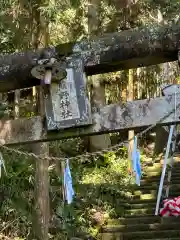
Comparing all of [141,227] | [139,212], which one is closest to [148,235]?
[141,227]

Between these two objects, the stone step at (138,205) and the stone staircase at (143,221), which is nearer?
the stone staircase at (143,221)

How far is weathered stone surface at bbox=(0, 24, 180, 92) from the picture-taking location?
420cm

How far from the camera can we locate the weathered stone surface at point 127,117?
4258 mm

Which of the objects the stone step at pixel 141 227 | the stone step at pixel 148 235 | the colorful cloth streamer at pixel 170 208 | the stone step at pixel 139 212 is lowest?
the stone step at pixel 148 235

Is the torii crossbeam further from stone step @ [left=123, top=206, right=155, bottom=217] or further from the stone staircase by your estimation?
stone step @ [left=123, top=206, right=155, bottom=217]

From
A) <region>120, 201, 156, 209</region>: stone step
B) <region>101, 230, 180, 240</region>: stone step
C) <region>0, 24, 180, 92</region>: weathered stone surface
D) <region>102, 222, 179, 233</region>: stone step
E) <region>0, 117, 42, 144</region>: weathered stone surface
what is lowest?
<region>101, 230, 180, 240</region>: stone step

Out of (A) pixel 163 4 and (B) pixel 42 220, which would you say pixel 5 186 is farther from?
(A) pixel 163 4

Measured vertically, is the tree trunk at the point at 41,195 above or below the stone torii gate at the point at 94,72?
below

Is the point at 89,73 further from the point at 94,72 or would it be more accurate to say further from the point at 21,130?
the point at 21,130

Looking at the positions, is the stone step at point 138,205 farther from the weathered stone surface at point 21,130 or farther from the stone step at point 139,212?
the weathered stone surface at point 21,130

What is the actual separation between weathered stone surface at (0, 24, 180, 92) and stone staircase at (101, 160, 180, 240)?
15.3ft

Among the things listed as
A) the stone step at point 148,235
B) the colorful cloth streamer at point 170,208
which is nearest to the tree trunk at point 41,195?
the stone step at point 148,235

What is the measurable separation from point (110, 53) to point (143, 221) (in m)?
5.25

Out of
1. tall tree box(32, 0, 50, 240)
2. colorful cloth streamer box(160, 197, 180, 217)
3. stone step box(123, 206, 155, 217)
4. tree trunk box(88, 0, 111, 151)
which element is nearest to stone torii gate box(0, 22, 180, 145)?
tall tree box(32, 0, 50, 240)
